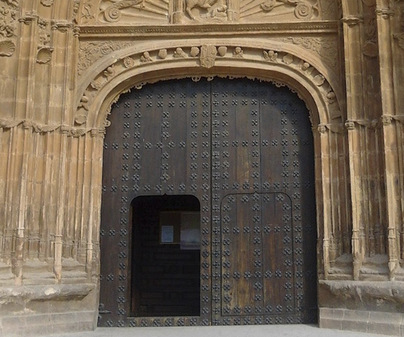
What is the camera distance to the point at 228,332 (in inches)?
292

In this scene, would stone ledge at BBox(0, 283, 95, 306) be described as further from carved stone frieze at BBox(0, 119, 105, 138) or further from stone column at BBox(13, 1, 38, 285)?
carved stone frieze at BBox(0, 119, 105, 138)

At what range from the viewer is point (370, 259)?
7398mm

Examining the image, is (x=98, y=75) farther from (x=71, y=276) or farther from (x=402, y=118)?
(x=402, y=118)

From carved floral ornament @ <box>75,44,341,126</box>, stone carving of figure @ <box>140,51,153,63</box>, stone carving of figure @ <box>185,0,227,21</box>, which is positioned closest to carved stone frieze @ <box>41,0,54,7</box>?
carved floral ornament @ <box>75,44,341,126</box>

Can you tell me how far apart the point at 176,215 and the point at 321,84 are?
14.0ft

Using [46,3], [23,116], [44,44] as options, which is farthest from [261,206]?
[46,3]

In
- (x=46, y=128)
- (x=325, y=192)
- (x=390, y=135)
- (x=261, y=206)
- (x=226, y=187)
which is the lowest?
(x=261, y=206)

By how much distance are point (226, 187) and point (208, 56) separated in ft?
6.36

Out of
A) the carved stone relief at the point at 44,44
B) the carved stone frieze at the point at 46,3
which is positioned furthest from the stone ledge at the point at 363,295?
the carved stone frieze at the point at 46,3

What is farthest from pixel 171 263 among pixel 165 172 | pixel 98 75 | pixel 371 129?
pixel 371 129

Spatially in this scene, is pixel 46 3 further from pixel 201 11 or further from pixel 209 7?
pixel 209 7

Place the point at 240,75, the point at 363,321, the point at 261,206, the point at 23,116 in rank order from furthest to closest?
1. the point at 240,75
2. the point at 261,206
3. the point at 23,116
4. the point at 363,321

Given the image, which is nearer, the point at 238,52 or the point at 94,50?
the point at 238,52

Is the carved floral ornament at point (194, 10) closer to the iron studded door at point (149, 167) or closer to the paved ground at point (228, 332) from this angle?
the iron studded door at point (149, 167)
